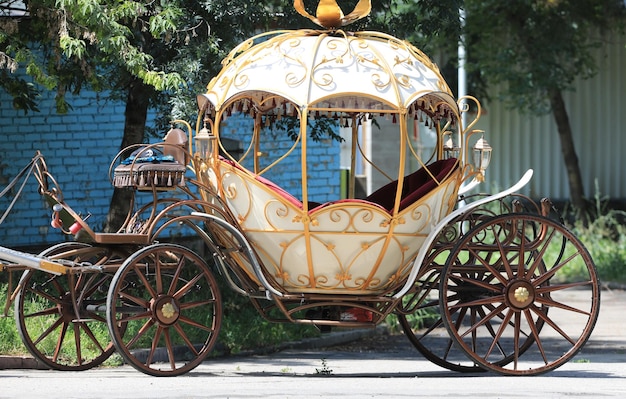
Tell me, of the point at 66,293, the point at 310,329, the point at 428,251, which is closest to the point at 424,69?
the point at 428,251

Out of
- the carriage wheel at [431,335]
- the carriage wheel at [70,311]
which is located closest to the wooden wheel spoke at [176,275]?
the carriage wheel at [70,311]

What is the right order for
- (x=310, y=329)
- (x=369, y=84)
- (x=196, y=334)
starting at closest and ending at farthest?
1. (x=369, y=84)
2. (x=196, y=334)
3. (x=310, y=329)

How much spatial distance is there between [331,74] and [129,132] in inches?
152

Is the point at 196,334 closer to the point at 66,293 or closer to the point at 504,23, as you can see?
the point at 66,293

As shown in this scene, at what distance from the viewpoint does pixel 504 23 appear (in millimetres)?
19109

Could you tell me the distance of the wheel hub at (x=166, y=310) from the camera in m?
8.11

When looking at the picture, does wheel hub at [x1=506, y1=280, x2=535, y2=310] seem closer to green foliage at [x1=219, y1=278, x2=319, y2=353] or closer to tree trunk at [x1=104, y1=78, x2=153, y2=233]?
green foliage at [x1=219, y1=278, x2=319, y2=353]

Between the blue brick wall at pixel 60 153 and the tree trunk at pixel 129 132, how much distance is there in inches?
60.0

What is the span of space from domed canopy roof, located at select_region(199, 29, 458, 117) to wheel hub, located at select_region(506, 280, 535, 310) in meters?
1.42

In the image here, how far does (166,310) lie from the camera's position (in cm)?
813

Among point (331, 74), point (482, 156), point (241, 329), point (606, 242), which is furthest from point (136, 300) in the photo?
point (606, 242)

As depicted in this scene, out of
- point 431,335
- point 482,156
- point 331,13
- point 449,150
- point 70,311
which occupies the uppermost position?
point 331,13

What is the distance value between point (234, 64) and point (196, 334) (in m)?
2.90

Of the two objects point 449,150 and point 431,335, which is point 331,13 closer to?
point 449,150
